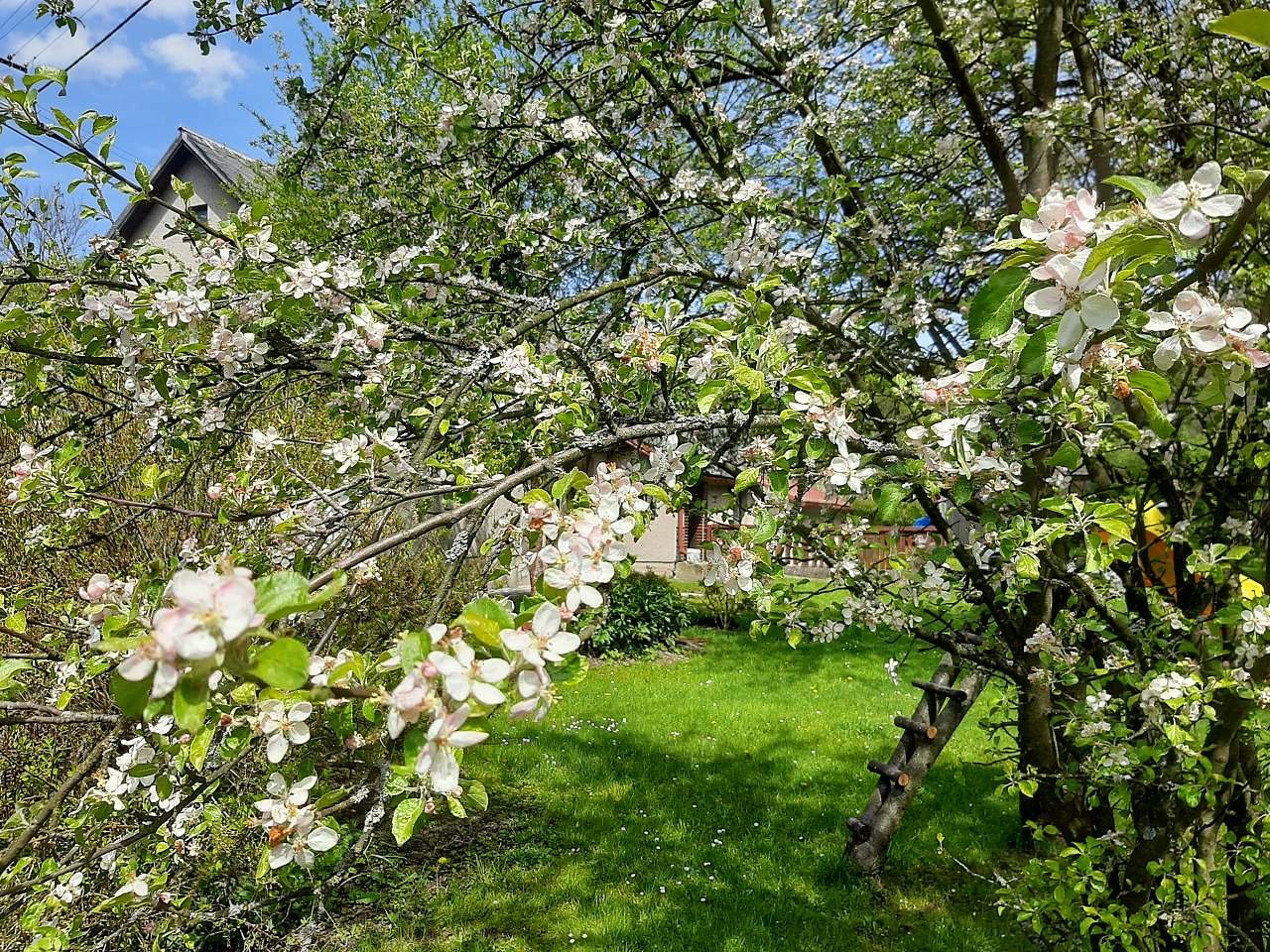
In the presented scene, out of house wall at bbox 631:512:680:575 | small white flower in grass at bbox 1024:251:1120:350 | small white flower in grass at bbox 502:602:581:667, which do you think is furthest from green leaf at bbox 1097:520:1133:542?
house wall at bbox 631:512:680:575

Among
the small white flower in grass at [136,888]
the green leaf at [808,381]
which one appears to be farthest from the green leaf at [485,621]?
the small white flower in grass at [136,888]

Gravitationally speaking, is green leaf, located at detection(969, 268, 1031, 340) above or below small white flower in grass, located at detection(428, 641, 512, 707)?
above

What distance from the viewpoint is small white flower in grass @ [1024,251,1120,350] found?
3.05 ft

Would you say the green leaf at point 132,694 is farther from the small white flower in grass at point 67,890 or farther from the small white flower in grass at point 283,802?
the small white flower in grass at point 67,890

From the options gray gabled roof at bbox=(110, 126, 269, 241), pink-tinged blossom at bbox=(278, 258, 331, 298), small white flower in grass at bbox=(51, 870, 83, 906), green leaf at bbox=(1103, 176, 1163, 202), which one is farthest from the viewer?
gray gabled roof at bbox=(110, 126, 269, 241)

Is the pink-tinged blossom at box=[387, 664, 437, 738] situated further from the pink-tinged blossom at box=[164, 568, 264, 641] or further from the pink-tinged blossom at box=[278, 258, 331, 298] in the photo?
the pink-tinged blossom at box=[278, 258, 331, 298]

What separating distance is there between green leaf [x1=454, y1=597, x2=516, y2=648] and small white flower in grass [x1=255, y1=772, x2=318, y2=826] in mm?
525

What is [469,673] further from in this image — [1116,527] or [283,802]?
[1116,527]

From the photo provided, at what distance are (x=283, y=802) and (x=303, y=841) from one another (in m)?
0.07

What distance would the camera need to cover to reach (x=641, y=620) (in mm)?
10812

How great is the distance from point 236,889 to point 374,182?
11.7 feet

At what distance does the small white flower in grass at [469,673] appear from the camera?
33.1 inches

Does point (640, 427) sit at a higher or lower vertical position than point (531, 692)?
higher

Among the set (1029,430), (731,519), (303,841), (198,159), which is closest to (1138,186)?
(1029,430)
